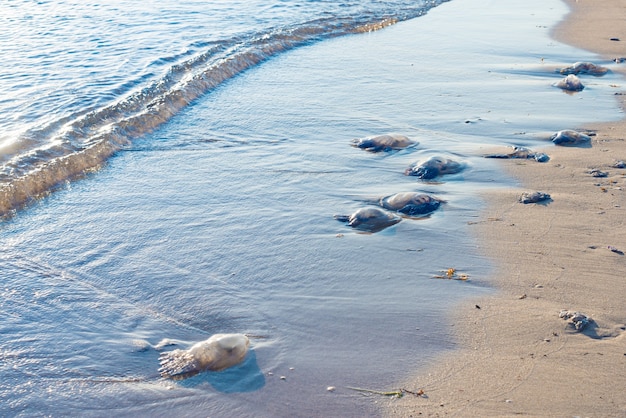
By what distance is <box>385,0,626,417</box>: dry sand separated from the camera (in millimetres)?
2594

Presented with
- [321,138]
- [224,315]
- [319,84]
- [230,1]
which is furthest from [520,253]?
[230,1]

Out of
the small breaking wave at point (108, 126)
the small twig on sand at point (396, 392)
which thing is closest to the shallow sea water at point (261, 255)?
the small twig on sand at point (396, 392)

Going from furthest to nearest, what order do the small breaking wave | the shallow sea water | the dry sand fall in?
the small breaking wave < the shallow sea water < the dry sand

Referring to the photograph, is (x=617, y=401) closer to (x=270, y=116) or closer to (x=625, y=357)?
(x=625, y=357)

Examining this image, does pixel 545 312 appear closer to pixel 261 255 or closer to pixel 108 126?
pixel 261 255

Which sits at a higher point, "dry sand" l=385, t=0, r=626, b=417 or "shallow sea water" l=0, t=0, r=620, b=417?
"shallow sea water" l=0, t=0, r=620, b=417

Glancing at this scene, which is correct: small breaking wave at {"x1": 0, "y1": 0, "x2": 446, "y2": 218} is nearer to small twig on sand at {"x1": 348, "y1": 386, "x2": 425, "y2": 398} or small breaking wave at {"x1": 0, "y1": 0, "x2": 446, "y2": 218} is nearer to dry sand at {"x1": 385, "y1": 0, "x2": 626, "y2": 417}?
small twig on sand at {"x1": 348, "y1": 386, "x2": 425, "y2": 398}

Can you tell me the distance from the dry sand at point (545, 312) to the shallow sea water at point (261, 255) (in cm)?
13

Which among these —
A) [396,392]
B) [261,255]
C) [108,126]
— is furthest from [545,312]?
[108,126]

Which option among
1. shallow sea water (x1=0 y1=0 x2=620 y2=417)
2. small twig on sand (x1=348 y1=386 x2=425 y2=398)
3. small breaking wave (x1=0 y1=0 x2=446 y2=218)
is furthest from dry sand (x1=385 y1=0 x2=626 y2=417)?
small breaking wave (x1=0 y1=0 x2=446 y2=218)

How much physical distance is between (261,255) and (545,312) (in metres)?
1.51

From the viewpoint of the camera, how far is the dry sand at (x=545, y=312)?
2594 mm

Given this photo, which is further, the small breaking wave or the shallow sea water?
the small breaking wave

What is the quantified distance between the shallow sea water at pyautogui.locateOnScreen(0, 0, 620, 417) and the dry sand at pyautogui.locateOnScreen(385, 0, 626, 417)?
13 centimetres
